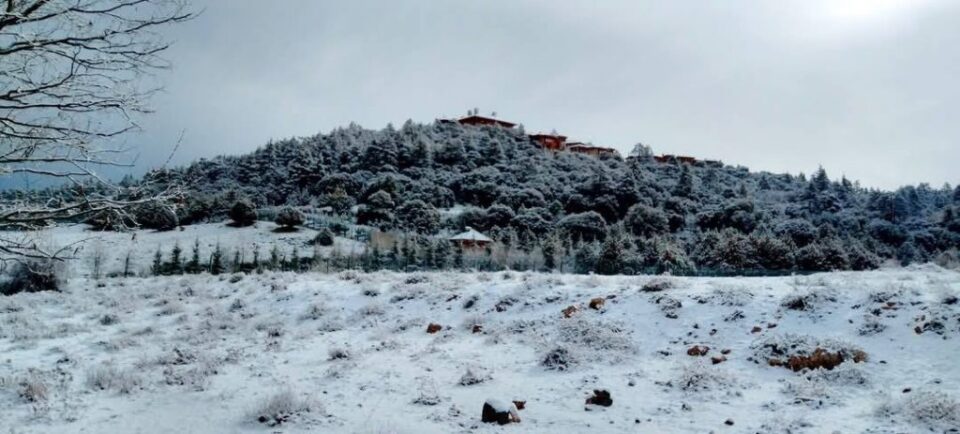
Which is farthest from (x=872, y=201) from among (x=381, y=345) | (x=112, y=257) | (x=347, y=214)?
(x=112, y=257)

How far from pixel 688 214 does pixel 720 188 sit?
17827mm

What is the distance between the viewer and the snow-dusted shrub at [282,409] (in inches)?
335

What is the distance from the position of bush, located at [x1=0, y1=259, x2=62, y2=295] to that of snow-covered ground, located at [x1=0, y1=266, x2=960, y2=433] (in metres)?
7.41

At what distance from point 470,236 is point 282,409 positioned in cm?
4869

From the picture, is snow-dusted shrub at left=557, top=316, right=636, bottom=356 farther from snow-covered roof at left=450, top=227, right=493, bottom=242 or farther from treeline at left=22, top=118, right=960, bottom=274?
snow-covered roof at left=450, top=227, right=493, bottom=242

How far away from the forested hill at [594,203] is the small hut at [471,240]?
250cm

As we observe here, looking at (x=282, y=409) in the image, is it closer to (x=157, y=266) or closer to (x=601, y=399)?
(x=601, y=399)

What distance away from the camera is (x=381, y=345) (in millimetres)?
13148

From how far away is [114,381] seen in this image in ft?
34.3

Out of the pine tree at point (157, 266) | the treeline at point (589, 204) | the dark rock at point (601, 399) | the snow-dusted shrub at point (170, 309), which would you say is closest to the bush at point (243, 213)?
the treeline at point (589, 204)

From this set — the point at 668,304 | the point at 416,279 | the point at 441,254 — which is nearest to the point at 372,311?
the point at 416,279

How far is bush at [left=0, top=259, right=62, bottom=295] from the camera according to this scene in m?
23.9

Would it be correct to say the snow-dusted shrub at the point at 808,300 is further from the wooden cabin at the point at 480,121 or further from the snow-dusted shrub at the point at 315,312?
the wooden cabin at the point at 480,121

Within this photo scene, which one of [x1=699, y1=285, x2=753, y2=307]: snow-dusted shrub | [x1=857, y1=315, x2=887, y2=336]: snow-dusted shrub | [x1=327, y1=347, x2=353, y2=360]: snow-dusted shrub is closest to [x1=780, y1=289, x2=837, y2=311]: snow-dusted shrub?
[x1=699, y1=285, x2=753, y2=307]: snow-dusted shrub
